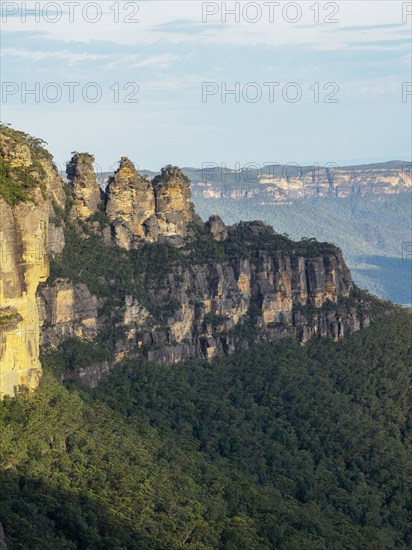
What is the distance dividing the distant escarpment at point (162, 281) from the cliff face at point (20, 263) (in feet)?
14.2

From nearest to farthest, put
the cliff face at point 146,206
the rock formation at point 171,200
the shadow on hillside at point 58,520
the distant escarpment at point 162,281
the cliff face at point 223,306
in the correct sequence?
the shadow on hillside at point 58,520 < the distant escarpment at point 162,281 < the cliff face at point 223,306 < the cliff face at point 146,206 < the rock formation at point 171,200

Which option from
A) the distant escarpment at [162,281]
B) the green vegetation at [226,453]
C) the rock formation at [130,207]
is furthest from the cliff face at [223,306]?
the rock formation at [130,207]

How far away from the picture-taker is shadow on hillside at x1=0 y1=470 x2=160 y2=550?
161 ft

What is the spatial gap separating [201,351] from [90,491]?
29.8m

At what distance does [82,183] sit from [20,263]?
78.5 ft

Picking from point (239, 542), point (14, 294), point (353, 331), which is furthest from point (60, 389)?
point (353, 331)

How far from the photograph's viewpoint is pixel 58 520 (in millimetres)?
52281

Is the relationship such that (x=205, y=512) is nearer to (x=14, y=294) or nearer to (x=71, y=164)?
(x=14, y=294)

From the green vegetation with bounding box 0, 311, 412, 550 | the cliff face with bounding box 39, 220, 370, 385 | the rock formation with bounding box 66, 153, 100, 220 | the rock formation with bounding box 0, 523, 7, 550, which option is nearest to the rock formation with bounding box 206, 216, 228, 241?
the cliff face with bounding box 39, 220, 370, 385

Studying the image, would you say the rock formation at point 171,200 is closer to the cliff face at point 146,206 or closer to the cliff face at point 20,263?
the cliff face at point 146,206

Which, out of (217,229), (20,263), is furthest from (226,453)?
(217,229)

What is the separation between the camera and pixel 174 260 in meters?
86.2

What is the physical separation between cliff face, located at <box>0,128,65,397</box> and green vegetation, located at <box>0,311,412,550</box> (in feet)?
5.23

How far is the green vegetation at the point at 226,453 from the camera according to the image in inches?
2157
